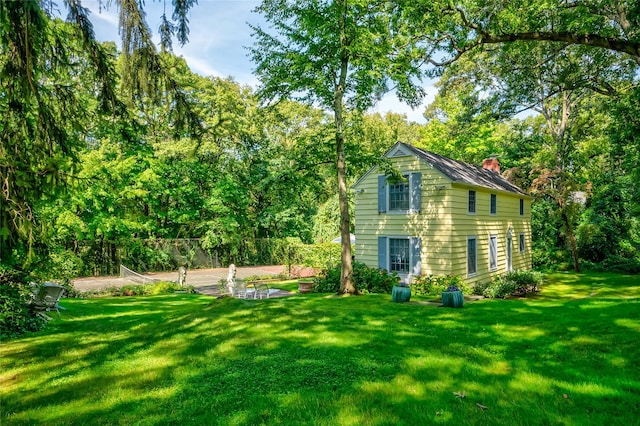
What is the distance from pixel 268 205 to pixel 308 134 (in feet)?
68.6

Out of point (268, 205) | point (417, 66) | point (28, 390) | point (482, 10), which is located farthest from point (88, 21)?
point (268, 205)

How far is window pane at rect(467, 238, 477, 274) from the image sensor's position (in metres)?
17.1

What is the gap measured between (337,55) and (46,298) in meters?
11.7

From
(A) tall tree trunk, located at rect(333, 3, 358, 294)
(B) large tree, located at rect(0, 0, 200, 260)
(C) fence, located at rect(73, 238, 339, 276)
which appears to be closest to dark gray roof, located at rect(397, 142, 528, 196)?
(A) tall tree trunk, located at rect(333, 3, 358, 294)

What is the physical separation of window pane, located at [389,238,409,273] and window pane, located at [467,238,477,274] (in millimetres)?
2872

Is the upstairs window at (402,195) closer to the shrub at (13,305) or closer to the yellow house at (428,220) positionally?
the yellow house at (428,220)

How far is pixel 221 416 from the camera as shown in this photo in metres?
4.12

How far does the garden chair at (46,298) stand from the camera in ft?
29.5

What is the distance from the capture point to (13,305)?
7.44 metres

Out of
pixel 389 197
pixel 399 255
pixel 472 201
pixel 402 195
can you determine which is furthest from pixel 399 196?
pixel 472 201

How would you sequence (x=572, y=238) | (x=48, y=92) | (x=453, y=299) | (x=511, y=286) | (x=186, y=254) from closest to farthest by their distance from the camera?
(x=48, y=92) → (x=453, y=299) → (x=511, y=286) → (x=572, y=238) → (x=186, y=254)

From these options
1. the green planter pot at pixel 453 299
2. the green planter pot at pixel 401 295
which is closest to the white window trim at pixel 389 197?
the green planter pot at pixel 401 295

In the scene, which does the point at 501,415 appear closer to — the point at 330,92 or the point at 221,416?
the point at 221,416

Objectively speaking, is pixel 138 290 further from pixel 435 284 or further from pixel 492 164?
pixel 492 164
